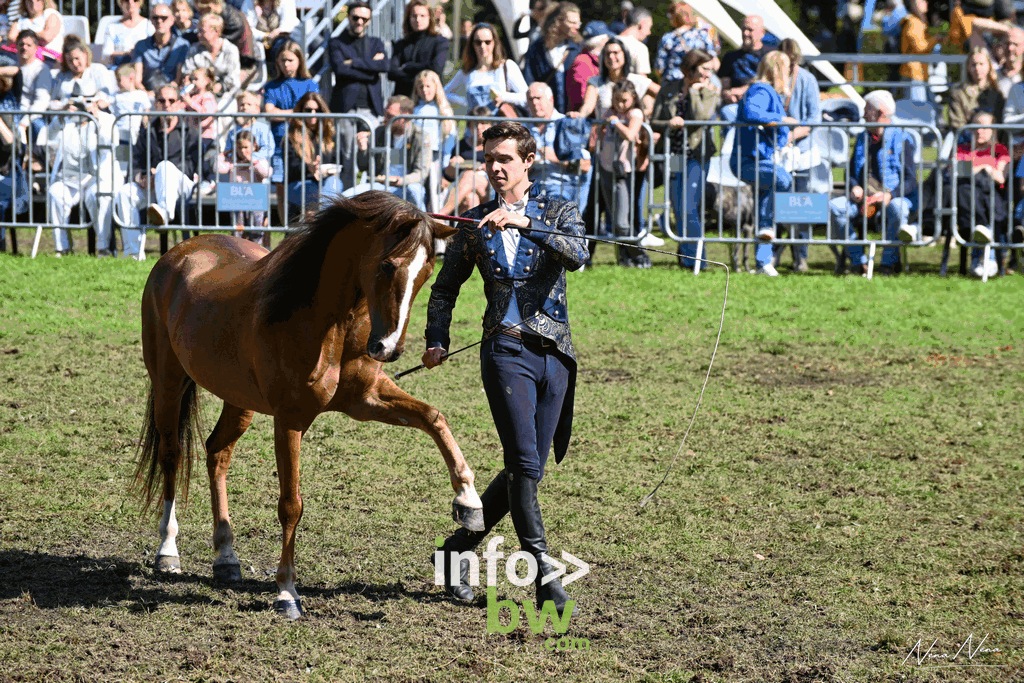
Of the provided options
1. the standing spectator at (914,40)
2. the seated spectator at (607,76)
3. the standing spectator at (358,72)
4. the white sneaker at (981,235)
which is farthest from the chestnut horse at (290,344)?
the standing spectator at (914,40)

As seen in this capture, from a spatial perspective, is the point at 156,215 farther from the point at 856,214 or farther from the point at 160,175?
the point at 856,214

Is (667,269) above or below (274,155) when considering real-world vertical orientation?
below

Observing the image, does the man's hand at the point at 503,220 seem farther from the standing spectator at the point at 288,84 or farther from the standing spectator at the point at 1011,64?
the standing spectator at the point at 1011,64

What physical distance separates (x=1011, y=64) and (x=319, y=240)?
1202cm

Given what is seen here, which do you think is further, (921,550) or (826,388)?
(826,388)

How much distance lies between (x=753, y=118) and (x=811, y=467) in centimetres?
658

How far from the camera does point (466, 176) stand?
13383 millimetres

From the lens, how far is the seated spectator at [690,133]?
539 inches

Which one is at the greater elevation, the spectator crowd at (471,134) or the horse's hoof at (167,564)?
the spectator crowd at (471,134)

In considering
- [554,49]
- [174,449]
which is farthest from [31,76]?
[174,449]

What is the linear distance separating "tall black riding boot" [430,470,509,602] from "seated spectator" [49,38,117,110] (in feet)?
33.3

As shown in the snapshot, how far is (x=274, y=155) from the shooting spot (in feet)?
44.9

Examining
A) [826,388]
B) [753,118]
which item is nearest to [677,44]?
[753,118]

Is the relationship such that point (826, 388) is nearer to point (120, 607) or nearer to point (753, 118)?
point (753, 118)
